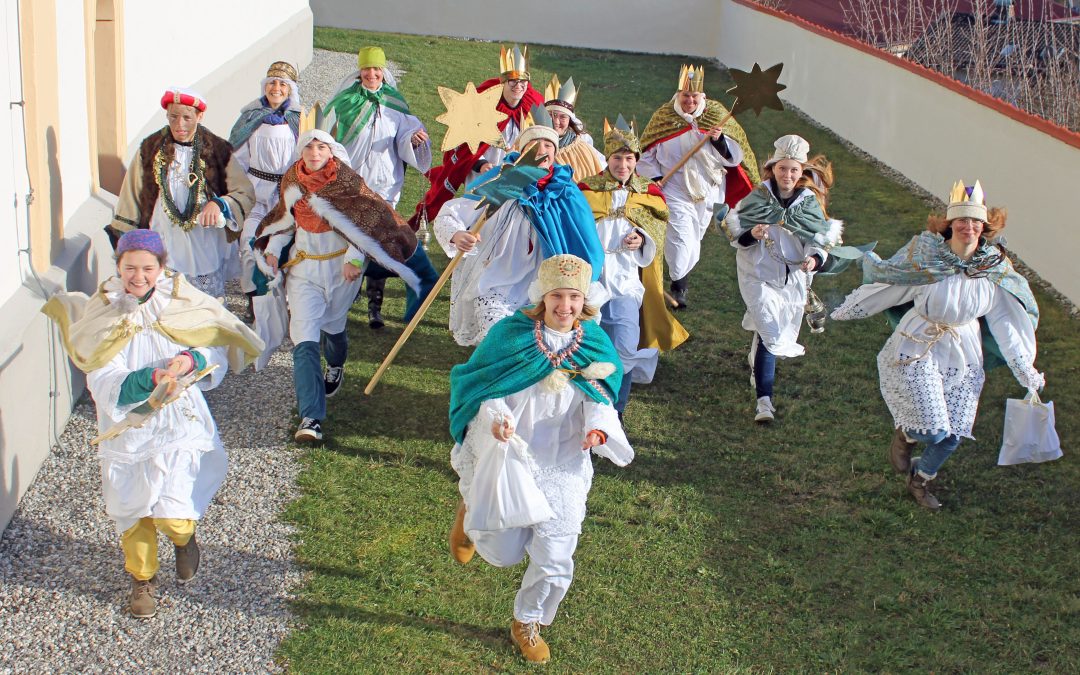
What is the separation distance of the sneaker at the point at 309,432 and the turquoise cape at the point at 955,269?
3.84m

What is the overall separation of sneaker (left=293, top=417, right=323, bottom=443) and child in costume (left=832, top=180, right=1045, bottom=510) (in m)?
3.78

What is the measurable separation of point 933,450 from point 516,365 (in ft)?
10.9

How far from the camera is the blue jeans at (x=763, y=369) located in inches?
349

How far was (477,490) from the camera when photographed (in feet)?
18.7

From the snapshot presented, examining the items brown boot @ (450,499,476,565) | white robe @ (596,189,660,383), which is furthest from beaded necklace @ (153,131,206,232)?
brown boot @ (450,499,476,565)

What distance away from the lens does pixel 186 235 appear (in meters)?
8.66

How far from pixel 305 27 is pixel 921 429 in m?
16.4

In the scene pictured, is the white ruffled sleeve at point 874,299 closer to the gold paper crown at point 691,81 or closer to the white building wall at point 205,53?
the gold paper crown at point 691,81

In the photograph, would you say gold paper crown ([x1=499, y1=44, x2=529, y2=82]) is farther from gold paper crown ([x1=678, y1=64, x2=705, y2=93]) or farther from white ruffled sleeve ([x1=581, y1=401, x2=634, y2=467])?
white ruffled sleeve ([x1=581, y1=401, x2=634, y2=467])

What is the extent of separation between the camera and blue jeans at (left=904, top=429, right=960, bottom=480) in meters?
7.44

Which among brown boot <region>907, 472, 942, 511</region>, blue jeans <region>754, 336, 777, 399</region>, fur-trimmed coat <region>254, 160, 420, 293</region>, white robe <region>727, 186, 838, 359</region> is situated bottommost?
brown boot <region>907, 472, 942, 511</region>

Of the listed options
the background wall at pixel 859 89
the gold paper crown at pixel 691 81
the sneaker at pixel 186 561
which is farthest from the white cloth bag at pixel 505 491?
the background wall at pixel 859 89

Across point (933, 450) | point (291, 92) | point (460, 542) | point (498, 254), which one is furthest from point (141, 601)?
point (291, 92)

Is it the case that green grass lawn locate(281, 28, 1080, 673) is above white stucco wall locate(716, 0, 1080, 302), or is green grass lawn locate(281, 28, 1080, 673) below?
below
